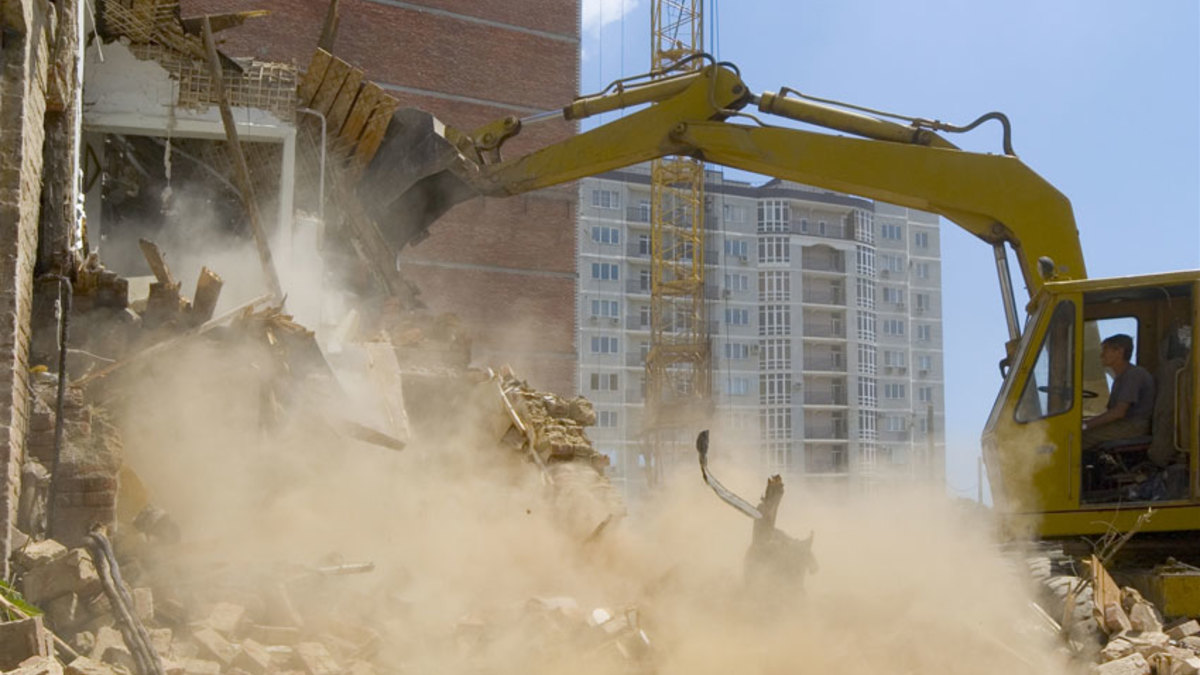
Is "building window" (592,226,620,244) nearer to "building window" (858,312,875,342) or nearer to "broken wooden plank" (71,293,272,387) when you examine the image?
"building window" (858,312,875,342)

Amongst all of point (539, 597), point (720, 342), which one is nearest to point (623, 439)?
point (720, 342)

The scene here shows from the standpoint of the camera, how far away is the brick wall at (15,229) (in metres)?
6.64

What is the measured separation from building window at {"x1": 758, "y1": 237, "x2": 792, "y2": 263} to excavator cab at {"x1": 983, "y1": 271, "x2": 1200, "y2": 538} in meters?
65.3

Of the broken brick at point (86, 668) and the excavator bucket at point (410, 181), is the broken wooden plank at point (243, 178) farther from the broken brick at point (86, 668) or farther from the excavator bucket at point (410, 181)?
the broken brick at point (86, 668)

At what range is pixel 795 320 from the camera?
236 feet

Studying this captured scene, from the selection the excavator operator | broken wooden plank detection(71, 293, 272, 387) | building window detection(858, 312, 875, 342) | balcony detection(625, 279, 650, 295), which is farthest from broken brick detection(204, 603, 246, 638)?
building window detection(858, 312, 875, 342)

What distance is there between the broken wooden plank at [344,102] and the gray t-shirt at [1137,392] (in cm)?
919

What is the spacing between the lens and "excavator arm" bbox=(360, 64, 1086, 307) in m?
8.34

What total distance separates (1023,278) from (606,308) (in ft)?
194

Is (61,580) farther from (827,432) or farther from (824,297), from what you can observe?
(824,297)

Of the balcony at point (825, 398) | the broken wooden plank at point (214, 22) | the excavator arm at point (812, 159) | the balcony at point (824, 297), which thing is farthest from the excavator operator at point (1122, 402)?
the balcony at point (824, 297)

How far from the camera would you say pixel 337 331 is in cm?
1189

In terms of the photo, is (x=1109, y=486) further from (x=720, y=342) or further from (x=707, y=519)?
(x=720, y=342)

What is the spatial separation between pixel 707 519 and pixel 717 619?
311cm
